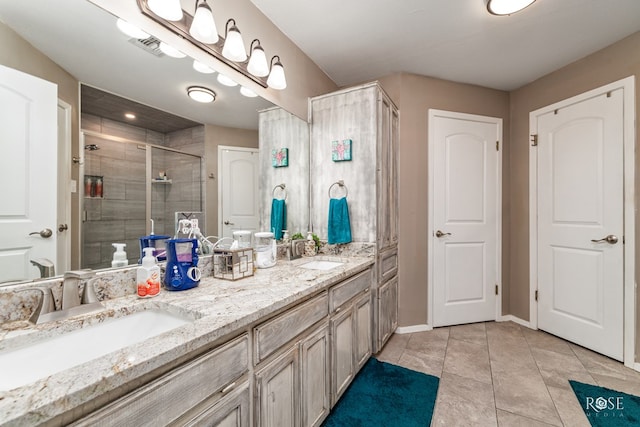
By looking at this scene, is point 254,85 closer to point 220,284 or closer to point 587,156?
point 220,284

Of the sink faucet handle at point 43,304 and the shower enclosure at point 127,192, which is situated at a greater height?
the shower enclosure at point 127,192

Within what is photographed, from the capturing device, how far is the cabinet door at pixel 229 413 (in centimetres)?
80

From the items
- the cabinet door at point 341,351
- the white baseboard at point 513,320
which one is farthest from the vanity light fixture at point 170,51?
the white baseboard at point 513,320

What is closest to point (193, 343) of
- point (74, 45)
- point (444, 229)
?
point (74, 45)

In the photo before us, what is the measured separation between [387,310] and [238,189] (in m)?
1.57

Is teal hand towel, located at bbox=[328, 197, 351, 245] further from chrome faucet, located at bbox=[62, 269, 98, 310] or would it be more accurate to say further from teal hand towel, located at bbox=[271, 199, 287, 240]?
chrome faucet, located at bbox=[62, 269, 98, 310]

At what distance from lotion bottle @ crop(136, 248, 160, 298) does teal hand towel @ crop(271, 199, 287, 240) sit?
3.33ft

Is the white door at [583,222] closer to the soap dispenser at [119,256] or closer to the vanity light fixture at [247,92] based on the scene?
the vanity light fixture at [247,92]

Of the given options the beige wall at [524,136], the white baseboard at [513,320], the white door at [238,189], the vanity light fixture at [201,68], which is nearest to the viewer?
the vanity light fixture at [201,68]

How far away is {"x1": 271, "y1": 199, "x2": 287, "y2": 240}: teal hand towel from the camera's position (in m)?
2.10

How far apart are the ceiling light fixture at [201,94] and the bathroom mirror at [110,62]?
0.08 ft

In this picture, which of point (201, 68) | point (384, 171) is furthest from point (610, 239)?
point (201, 68)

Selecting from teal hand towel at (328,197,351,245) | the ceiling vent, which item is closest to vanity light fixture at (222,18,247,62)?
the ceiling vent

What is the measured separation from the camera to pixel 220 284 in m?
1.31
